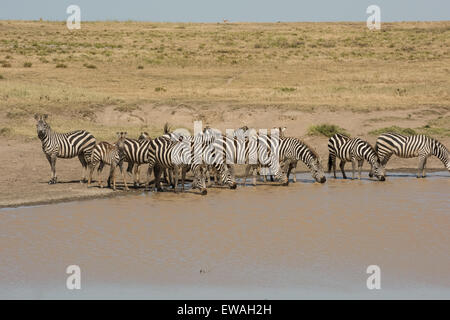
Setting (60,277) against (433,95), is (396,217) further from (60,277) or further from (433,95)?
(433,95)

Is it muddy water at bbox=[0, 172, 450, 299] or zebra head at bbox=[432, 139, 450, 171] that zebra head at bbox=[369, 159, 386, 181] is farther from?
muddy water at bbox=[0, 172, 450, 299]

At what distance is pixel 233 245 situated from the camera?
1156 centimetres

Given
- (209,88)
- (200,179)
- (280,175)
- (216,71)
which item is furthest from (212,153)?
(216,71)

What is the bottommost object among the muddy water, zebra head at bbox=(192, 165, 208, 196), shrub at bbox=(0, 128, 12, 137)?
the muddy water

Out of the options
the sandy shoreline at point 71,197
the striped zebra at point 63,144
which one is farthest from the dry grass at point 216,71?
the sandy shoreline at point 71,197

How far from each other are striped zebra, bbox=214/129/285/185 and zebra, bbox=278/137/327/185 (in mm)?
266

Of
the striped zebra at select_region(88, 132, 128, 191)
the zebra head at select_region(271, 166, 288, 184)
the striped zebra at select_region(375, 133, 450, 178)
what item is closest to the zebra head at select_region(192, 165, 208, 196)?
the striped zebra at select_region(88, 132, 128, 191)

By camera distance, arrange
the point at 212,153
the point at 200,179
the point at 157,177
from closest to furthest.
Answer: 1. the point at 200,179
2. the point at 157,177
3. the point at 212,153

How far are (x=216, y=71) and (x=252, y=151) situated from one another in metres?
22.8

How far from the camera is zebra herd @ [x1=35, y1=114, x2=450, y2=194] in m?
17.0

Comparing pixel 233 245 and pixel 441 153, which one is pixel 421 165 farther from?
pixel 233 245
